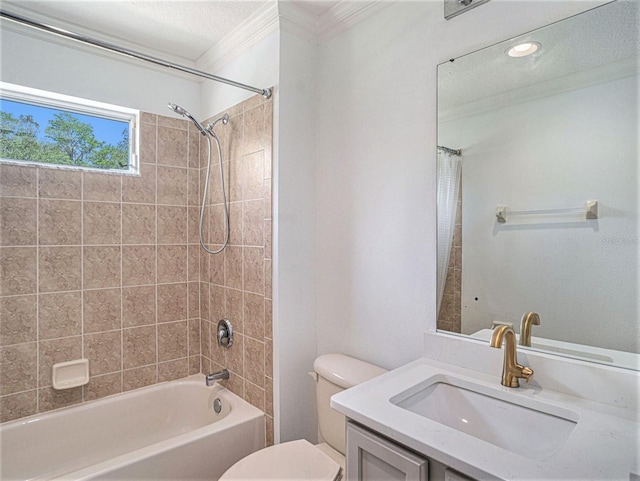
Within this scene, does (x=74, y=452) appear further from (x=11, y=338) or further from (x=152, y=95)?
(x=152, y=95)

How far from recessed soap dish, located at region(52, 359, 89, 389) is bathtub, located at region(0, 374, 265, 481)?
0.14 metres

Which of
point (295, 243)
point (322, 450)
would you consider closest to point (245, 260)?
point (295, 243)

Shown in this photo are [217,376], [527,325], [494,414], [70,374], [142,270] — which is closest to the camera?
[494,414]

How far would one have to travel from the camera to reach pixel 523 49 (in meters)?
1.27

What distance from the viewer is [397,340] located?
166 centimetres

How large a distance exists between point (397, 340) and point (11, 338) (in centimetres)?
197

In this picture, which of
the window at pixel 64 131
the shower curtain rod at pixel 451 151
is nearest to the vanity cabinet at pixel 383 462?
the shower curtain rod at pixel 451 151

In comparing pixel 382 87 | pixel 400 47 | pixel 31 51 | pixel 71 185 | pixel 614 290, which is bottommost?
pixel 614 290

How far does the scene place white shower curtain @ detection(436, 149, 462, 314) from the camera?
4.78 feet

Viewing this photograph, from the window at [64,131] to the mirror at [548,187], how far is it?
6.37ft

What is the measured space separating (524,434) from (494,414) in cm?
10

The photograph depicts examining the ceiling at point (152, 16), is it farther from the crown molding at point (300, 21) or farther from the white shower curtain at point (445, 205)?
the white shower curtain at point (445, 205)

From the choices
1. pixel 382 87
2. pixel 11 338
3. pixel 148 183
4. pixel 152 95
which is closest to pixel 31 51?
pixel 152 95

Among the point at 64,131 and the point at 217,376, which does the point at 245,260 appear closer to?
the point at 217,376
